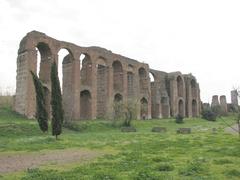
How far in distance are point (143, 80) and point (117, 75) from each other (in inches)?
258

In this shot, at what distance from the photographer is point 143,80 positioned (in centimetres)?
5591

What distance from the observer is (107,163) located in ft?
35.2

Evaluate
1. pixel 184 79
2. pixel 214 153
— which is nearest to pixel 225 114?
pixel 184 79

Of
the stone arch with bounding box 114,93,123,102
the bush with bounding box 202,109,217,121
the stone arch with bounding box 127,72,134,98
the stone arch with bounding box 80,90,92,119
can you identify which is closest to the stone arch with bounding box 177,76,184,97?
the bush with bounding box 202,109,217,121

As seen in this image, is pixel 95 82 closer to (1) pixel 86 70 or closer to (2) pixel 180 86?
(1) pixel 86 70

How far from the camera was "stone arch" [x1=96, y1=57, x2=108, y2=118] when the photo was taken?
4634 centimetres

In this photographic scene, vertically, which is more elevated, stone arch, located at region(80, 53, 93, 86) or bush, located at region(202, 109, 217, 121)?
stone arch, located at region(80, 53, 93, 86)

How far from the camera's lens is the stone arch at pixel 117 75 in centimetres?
5006

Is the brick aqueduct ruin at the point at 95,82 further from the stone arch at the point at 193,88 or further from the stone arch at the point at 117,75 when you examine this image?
the stone arch at the point at 193,88

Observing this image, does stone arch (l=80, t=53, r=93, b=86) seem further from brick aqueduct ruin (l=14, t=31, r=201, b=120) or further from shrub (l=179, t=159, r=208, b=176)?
shrub (l=179, t=159, r=208, b=176)

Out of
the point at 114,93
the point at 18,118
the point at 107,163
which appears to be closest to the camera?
the point at 107,163

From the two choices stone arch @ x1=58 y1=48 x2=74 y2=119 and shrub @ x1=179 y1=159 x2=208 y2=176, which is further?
stone arch @ x1=58 y1=48 x2=74 y2=119

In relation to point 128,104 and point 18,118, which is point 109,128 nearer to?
point 128,104

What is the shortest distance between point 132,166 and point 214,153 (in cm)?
450
